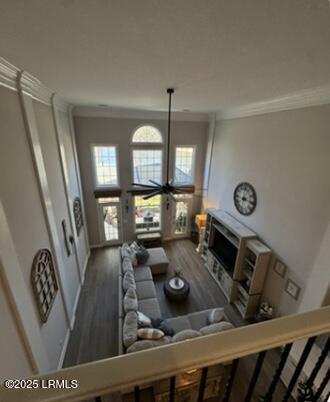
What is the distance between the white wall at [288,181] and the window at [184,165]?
2054 millimetres

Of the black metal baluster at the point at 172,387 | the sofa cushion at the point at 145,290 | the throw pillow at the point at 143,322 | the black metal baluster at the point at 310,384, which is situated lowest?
the sofa cushion at the point at 145,290

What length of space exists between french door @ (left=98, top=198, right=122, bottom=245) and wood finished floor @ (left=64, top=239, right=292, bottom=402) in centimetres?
36

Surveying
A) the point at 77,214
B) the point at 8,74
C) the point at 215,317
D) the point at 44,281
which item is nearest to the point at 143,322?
the point at 215,317

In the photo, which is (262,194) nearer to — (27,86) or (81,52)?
(81,52)

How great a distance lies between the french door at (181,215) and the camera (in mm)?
7449

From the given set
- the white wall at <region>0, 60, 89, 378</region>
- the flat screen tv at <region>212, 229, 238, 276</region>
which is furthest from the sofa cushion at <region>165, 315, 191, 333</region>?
the white wall at <region>0, 60, 89, 378</region>

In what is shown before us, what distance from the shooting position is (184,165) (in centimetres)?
722

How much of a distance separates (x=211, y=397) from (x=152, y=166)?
585 centimetres

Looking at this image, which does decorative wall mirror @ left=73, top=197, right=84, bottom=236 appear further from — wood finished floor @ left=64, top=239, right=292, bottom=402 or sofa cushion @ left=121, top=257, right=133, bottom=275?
sofa cushion @ left=121, top=257, right=133, bottom=275

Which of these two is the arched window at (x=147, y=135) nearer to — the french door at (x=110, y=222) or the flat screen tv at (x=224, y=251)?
the french door at (x=110, y=222)

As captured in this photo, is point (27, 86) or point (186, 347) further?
point (27, 86)

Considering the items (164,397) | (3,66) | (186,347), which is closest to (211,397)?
(164,397)

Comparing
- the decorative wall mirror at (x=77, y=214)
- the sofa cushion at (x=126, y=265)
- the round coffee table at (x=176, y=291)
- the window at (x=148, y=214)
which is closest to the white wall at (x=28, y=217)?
the decorative wall mirror at (x=77, y=214)

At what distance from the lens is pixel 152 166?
691 centimetres
